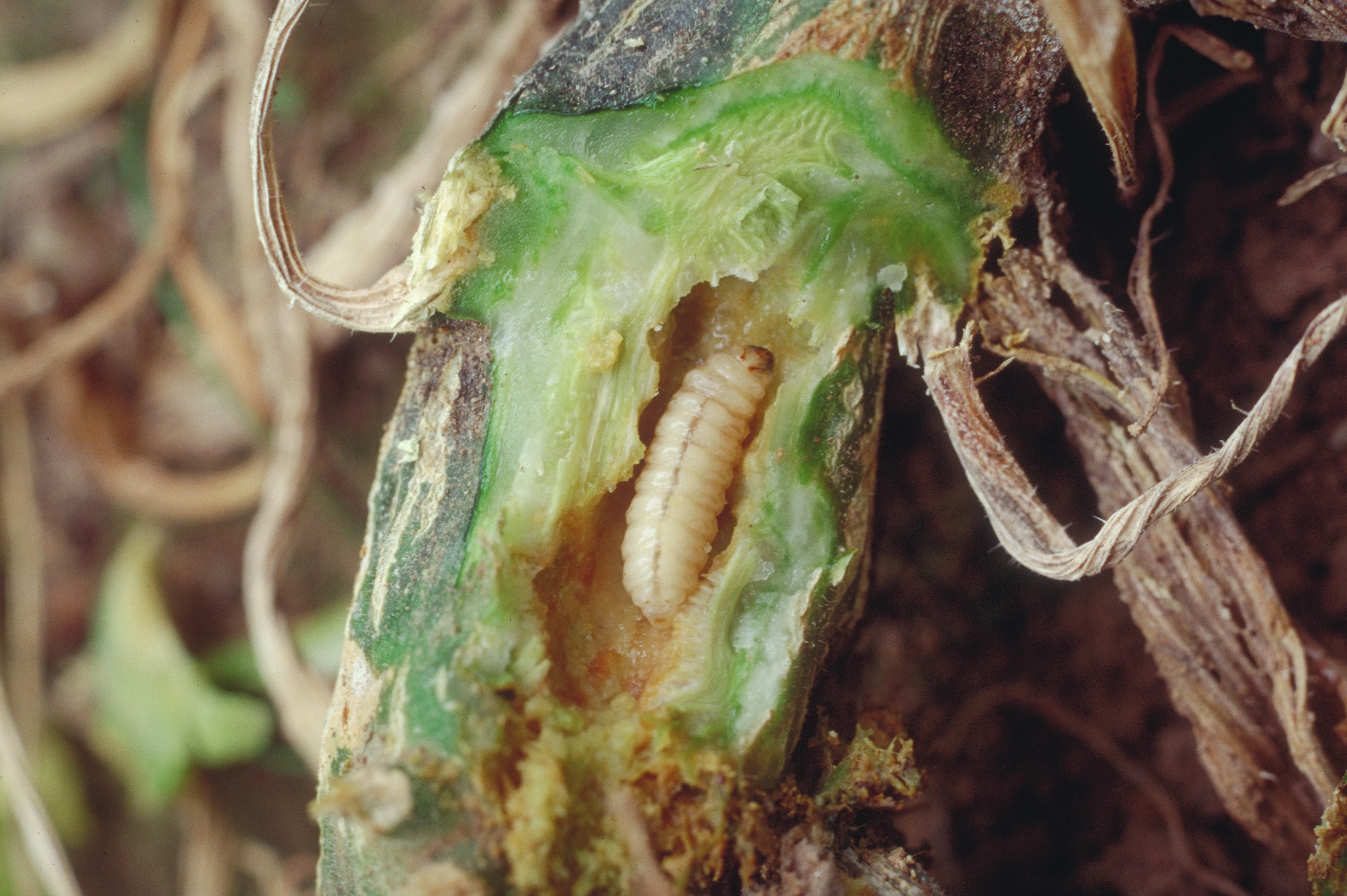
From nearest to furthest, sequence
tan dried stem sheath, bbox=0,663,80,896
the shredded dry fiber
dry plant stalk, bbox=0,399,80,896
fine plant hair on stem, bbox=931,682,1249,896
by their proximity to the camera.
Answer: the shredded dry fiber → fine plant hair on stem, bbox=931,682,1249,896 → tan dried stem sheath, bbox=0,663,80,896 → dry plant stalk, bbox=0,399,80,896

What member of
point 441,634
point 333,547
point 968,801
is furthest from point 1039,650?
point 333,547

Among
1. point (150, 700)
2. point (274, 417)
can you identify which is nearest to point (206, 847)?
point (150, 700)

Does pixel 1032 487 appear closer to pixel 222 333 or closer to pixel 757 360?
pixel 757 360

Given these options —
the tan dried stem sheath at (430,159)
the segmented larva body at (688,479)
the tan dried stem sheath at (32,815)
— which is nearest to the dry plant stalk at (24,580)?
the tan dried stem sheath at (32,815)

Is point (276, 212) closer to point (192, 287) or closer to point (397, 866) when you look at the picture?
point (397, 866)

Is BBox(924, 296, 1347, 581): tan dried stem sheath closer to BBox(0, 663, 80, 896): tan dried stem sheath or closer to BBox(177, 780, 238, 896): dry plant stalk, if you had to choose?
BBox(0, 663, 80, 896): tan dried stem sheath

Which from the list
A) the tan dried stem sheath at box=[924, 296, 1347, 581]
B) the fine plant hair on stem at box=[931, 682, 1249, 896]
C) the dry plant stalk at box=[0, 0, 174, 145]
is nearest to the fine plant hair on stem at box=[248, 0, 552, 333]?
the tan dried stem sheath at box=[924, 296, 1347, 581]
